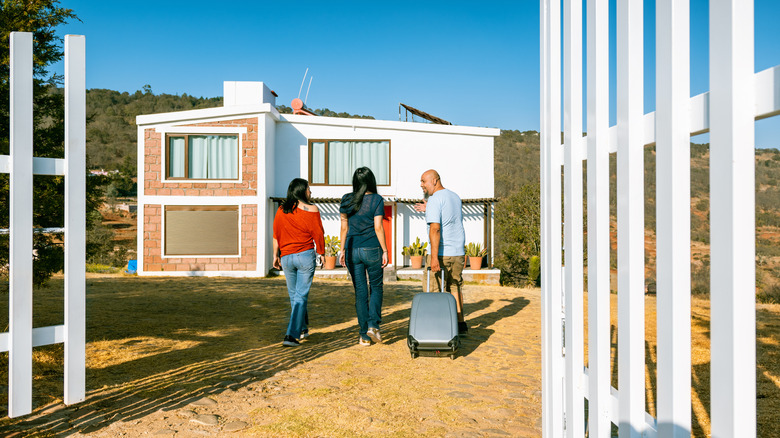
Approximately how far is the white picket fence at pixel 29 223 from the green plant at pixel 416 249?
13.8m

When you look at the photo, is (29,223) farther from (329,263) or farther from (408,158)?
(408,158)

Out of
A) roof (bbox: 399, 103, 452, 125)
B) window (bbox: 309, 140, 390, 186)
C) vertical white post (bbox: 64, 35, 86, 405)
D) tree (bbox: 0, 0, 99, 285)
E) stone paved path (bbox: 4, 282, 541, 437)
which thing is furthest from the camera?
roof (bbox: 399, 103, 452, 125)

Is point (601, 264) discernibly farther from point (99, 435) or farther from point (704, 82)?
point (99, 435)

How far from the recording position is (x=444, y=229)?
587 cm

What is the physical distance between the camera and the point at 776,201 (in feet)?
4.42

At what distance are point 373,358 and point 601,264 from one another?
12.2ft

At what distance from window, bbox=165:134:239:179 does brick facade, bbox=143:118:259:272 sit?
0.33 metres

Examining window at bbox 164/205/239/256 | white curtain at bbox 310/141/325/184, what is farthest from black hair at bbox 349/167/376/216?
white curtain at bbox 310/141/325/184

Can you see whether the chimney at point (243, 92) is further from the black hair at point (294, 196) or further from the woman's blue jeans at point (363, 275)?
the woman's blue jeans at point (363, 275)

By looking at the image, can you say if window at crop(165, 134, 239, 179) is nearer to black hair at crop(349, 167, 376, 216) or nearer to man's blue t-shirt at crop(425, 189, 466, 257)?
black hair at crop(349, 167, 376, 216)

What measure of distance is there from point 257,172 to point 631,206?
616 inches

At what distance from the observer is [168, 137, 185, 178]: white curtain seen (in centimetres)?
1675

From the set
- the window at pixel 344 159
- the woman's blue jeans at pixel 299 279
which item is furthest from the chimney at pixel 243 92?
the woman's blue jeans at pixel 299 279

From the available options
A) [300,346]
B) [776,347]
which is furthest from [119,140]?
[776,347]
